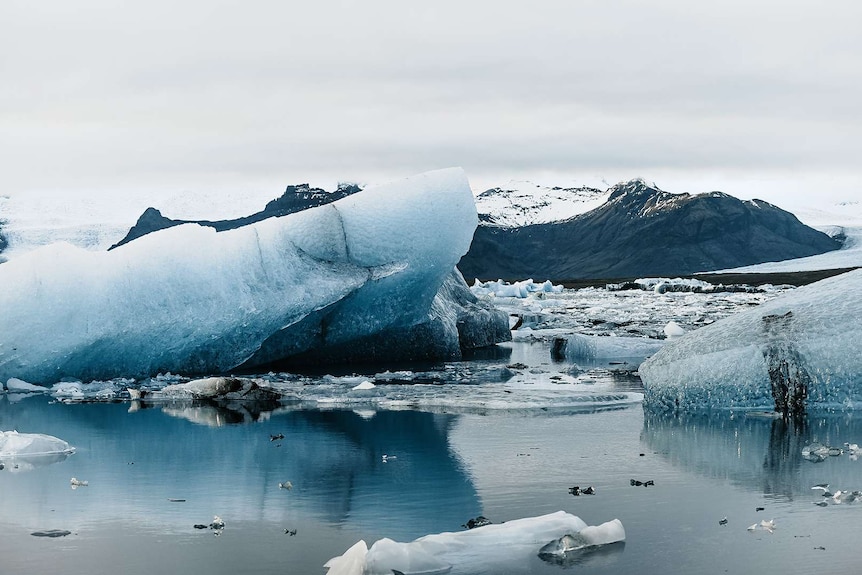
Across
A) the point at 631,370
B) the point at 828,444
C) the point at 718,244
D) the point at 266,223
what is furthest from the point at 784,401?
the point at 718,244

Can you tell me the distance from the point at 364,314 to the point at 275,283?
4.57 ft

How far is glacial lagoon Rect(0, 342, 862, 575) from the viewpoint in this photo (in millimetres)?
4801

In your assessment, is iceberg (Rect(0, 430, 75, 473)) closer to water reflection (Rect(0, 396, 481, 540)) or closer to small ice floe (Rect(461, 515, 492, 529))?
water reflection (Rect(0, 396, 481, 540))

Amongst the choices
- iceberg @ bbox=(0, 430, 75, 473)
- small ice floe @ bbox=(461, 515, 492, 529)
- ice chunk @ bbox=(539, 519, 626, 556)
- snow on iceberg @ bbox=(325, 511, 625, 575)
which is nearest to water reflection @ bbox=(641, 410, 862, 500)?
ice chunk @ bbox=(539, 519, 626, 556)

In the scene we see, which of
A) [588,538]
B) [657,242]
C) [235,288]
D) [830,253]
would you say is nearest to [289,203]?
[657,242]

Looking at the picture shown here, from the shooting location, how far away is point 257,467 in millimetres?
6875

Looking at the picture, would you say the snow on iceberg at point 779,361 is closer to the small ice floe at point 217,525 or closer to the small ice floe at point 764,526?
the small ice floe at point 764,526

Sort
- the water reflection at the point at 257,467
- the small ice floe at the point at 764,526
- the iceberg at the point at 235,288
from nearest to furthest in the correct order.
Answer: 1. the small ice floe at the point at 764,526
2. the water reflection at the point at 257,467
3. the iceberg at the point at 235,288

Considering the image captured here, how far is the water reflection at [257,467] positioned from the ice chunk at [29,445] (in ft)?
0.81

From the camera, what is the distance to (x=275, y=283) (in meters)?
12.3

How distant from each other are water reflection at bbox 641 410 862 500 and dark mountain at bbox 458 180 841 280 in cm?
10207

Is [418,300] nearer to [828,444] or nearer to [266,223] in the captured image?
[266,223]

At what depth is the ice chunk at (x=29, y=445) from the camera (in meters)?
7.39

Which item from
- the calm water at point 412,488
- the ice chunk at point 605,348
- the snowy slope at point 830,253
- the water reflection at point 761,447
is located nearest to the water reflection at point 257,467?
the calm water at point 412,488
